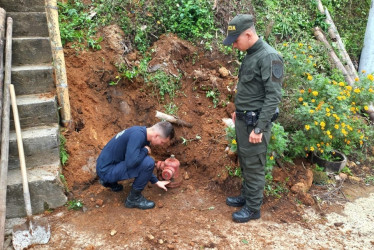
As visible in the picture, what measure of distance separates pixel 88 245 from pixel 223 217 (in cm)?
153

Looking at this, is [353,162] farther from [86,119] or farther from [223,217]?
[86,119]

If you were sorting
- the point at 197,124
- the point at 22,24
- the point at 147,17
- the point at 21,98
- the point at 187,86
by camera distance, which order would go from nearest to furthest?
the point at 21,98
the point at 22,24
the point at 197,124
the point at 187,86
the point at 147,17

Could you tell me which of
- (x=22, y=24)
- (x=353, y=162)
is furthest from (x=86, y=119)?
(x=353, y=162)

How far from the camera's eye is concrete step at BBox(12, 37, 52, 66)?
4.22 meters

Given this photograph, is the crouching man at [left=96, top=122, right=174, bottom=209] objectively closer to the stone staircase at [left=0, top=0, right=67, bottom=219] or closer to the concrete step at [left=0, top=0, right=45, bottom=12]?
the stone staircase at [left=0, top=0, right=67, bottom=219]

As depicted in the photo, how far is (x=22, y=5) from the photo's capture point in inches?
179

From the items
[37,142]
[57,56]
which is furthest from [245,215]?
[57,56]

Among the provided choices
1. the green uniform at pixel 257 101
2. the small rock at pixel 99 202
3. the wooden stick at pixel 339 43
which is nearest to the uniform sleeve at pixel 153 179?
the small rock at pixel 99 202

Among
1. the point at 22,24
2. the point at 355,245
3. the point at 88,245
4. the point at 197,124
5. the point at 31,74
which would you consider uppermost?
the point at 22,24

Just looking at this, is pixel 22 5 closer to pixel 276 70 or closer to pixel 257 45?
pixel 257 45

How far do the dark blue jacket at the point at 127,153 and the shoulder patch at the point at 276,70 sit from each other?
1.53 metres

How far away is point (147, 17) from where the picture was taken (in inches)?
222

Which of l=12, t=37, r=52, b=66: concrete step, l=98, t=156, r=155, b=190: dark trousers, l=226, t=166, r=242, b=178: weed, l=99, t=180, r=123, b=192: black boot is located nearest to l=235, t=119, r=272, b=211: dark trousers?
l=226, t=166, r=242, b=178: weed

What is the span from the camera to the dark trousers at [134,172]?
138 inches
